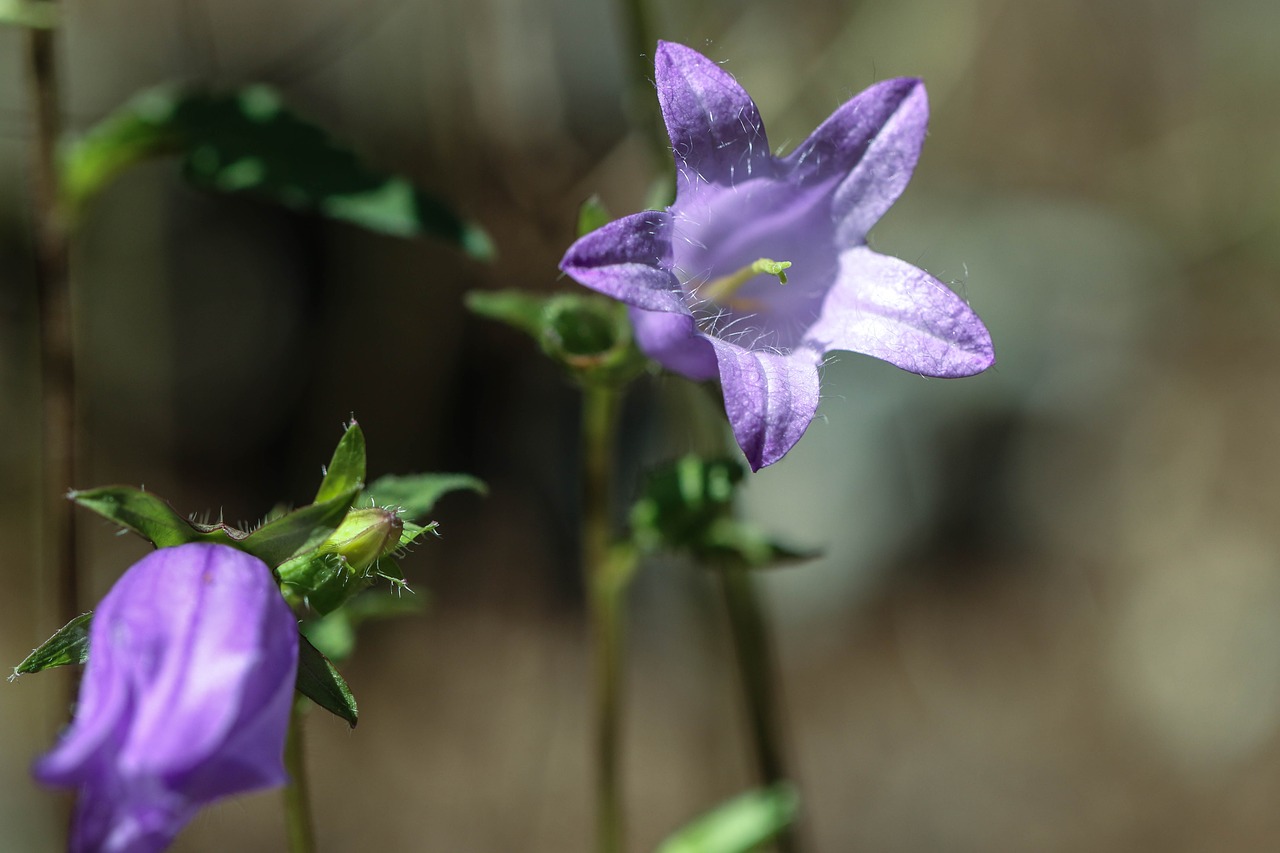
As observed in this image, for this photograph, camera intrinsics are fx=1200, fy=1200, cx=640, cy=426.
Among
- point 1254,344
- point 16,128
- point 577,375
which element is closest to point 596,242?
point 577,375

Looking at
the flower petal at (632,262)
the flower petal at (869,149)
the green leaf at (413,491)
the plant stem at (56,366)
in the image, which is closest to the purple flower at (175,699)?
the green leaf at (413,491)

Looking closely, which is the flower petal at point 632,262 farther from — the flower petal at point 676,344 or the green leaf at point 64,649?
the green leaf at point 64,649

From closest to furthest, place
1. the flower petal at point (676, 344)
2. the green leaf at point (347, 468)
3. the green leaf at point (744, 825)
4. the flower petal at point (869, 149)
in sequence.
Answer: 1. the green leaf at point (347, 468)
2. the flower petal at point (676, 344)
3. the flower petal at point (869, 149)
4. the green leaf at point (744, 825)

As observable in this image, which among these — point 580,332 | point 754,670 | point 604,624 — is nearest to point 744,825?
point 754,670

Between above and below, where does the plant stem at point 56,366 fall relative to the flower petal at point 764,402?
below

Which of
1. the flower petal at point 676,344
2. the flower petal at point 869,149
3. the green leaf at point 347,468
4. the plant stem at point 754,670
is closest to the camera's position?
the green leaf at point 347,468

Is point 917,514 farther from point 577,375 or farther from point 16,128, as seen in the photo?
point 16,128

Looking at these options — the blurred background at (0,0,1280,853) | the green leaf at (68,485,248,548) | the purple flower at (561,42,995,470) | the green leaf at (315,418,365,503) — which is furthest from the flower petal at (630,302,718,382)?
the blurred background at (0,0,1280,853)

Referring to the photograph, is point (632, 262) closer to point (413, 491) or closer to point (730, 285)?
point (413, 491)
